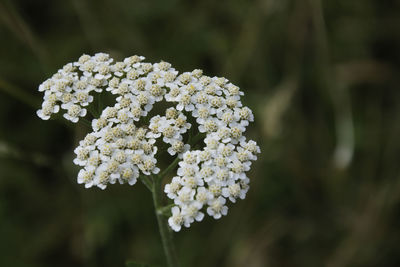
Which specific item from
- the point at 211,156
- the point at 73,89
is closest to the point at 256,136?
the point at 211,156

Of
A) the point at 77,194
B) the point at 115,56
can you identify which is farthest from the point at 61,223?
the point at 115,56

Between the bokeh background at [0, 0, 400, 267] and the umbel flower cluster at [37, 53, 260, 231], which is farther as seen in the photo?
the bokeh background at [0, 0, 400, 267]

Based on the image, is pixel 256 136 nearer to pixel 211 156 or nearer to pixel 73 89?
pixel 211 156

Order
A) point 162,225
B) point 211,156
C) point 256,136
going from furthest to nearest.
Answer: point 256,136 → point 162,225 → point 211,156

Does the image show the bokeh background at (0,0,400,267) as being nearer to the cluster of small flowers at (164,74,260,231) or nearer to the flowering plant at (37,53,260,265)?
the flowering plant at (37,53,260,265)

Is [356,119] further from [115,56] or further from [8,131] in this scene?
[8,131]

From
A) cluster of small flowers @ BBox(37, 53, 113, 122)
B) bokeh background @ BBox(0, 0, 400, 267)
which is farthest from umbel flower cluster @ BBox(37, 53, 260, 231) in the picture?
bokeh background @ BBox(0, 0, 400, 267)

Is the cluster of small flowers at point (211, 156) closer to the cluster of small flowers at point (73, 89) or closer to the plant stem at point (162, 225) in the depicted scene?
the plant stem at point (162, 225)
